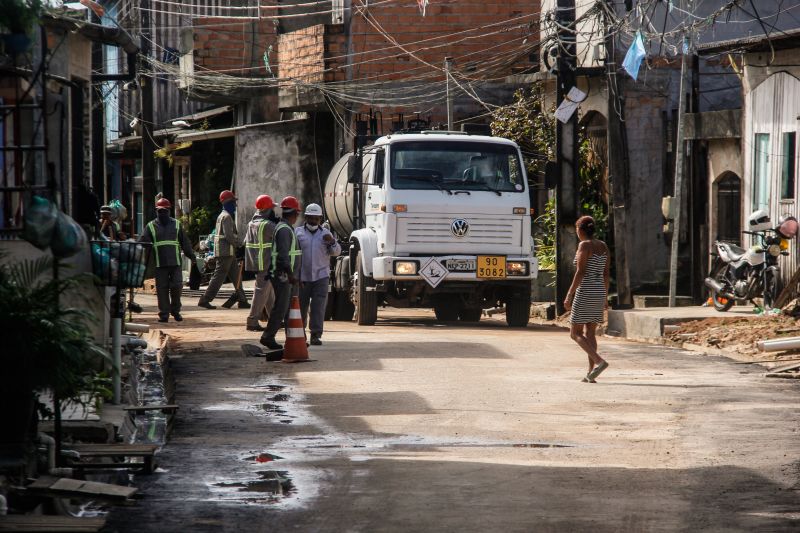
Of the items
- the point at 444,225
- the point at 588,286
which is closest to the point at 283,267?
the point at 588,286

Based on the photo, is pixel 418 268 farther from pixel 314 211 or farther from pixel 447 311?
pixel 314 211

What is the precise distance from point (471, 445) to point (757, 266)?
1125 cm

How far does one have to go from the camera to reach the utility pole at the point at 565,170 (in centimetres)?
2231

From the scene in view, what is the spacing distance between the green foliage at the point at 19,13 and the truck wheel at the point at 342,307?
14103 mm

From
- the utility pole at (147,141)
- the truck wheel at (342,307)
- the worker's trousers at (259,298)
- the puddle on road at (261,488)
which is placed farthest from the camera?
the utility pole at (147,141)

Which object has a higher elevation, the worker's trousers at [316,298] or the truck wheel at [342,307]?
the worker's trousers at [316,298]

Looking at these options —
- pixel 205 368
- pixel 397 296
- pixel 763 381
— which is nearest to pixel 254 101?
pixel 397 296

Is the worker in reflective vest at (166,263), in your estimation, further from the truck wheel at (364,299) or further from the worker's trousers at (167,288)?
the truck wheel at (364,299)

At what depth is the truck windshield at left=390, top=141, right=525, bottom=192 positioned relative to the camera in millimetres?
20141

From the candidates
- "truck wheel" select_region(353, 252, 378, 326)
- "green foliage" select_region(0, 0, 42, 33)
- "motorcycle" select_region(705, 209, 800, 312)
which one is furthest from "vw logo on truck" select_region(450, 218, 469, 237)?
"green foliage" select_region(0, 0, 42, 33)

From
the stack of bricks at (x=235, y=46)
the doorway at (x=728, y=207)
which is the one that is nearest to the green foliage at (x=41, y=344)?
the doorway at (x=728, y=207)

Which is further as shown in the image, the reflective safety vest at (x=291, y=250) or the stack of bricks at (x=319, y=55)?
the stack of bricks at (x=319, y=55)

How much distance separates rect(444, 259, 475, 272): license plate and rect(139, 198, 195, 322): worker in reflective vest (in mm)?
4350

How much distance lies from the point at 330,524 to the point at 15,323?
2076 millimetres
